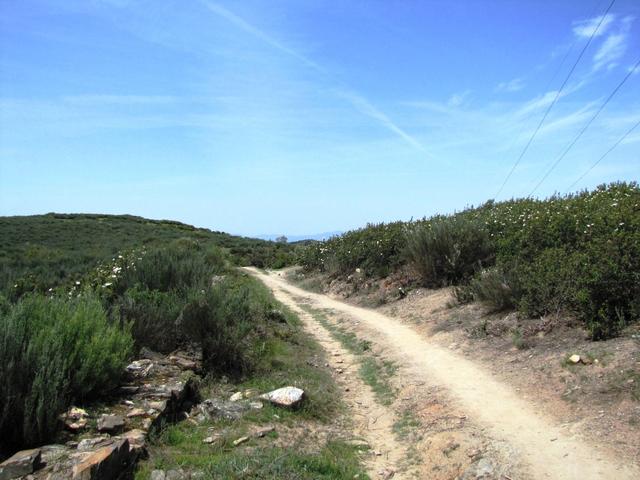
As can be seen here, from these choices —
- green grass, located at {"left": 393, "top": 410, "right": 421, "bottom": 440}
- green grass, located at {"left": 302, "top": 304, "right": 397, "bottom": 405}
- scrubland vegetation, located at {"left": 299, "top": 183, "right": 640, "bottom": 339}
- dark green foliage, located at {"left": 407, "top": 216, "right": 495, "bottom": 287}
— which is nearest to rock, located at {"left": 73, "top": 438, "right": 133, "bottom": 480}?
green grass, located at {"left": 393, "top": 410, "right": 421, "bottom": 440}

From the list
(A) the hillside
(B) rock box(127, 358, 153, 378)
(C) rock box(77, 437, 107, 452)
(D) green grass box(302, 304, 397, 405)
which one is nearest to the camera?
(C) rock box(77, 437, 107, 452)

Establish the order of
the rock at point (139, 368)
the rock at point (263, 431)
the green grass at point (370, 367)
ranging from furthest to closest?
the green grass at point (370, 367) → the rock at point (139, 368) → the rock at point (263, 431)

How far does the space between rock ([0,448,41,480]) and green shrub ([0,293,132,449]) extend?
0.36m

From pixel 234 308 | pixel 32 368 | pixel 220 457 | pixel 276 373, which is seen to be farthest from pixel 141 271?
pixel 220 457

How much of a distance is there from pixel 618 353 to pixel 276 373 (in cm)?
462

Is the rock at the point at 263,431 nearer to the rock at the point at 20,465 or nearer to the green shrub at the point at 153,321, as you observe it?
the rock at the point at 20,465

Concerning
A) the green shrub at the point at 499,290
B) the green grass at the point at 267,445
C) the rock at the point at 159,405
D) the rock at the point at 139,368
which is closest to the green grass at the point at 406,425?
the green grass at the point at 267,445

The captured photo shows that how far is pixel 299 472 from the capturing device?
14.4 feet

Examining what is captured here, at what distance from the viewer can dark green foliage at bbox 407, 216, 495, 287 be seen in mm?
13516

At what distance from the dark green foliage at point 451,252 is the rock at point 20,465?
11.1m

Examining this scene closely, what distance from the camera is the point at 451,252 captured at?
44.9 ft

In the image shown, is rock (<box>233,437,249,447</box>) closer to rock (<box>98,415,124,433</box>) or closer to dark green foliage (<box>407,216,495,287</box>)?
rock (<box>98,415,124,433</box>)

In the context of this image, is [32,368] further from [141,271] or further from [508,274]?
[508,274]

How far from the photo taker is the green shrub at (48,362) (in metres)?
4.26
